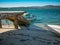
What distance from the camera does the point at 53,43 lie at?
6793mm

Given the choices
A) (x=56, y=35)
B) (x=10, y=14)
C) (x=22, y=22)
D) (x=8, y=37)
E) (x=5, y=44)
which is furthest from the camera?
(x=22, y=22)

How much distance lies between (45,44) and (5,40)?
1.59 metres

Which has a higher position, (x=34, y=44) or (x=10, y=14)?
(x=10, y=14)

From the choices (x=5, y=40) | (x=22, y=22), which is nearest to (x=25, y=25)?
(x=22, y=22)

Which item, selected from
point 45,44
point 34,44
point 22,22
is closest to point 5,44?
point 34,44

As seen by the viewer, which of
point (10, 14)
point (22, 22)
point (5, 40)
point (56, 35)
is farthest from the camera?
point (22, 22)

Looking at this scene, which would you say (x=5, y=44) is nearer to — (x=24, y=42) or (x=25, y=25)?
(x=24, y=42)

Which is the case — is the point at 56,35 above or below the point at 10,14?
below

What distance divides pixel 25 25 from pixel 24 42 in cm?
693

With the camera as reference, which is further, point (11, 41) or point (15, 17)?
point (15, 17)

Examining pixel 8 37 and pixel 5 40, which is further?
pixel 8 37

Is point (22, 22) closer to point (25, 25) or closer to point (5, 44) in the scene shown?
point (25, 25)

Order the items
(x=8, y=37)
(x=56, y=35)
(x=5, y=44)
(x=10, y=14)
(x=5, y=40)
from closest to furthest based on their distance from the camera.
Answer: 1. (x=5, y=44)
2. (x=5, y=40)
3. (x=8, y=37)
4. (x=56, y=35)
5. (x=10, y=14)

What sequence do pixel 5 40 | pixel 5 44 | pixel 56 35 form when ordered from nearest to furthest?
pixel 5 44, pixel 5 40, pixel 56 35
